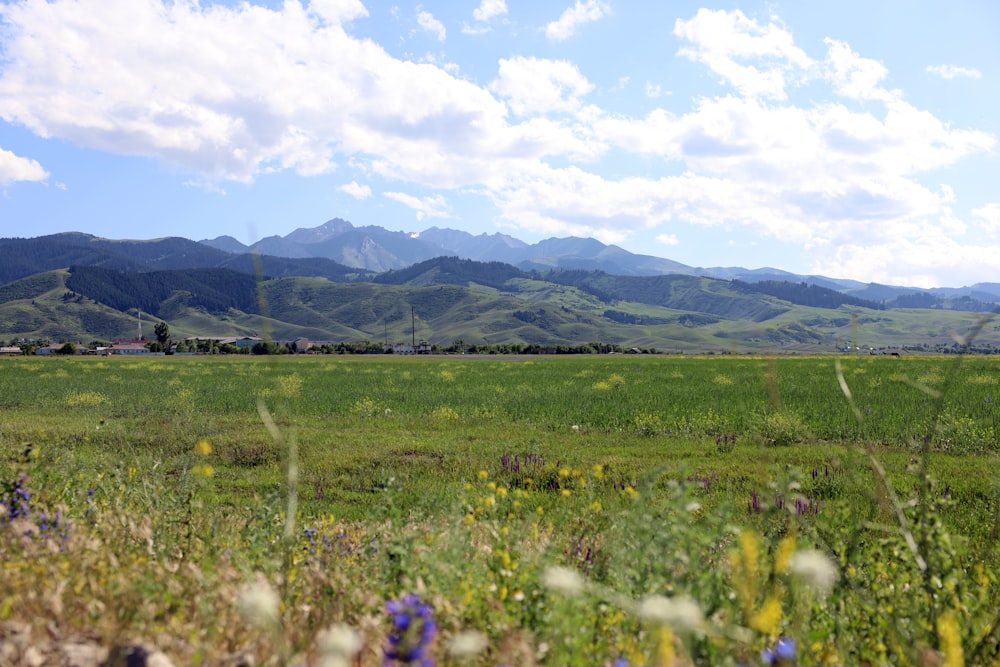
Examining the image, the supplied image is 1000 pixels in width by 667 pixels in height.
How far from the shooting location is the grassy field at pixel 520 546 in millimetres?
3146

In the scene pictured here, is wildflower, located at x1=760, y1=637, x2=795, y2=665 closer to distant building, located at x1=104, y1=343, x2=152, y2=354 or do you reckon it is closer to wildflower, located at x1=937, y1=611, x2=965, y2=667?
wildflower, located at x1=937, y1=611, x2=965, y2=667

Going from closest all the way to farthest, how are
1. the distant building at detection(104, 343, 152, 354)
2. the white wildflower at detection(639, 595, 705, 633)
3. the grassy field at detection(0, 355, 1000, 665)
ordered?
the white wildflower at detection(639, 595, 705, 633) → the grassy field at detection(0, 355, 1000, 665) → the distant building at detection(104, 343, 152, 354)

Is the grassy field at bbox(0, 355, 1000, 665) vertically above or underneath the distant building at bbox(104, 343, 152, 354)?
above

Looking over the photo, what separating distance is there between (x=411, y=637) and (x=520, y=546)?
7.52 ft

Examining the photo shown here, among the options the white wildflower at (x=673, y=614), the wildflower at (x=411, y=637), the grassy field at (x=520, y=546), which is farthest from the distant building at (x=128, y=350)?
the white wildflower at (x=673, y=614)

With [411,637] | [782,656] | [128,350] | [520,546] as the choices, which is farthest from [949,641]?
[128,350]

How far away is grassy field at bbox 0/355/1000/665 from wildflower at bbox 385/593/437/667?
0.02m

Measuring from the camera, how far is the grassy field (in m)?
3.15

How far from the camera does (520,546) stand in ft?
15.7

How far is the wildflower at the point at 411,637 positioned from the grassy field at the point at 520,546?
0.05 feet

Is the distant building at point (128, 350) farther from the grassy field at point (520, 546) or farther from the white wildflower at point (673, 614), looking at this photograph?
the white wildflower at point (673, 614)

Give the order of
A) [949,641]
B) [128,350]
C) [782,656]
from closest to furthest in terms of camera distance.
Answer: [782,656] → [949,641] → [128,350]

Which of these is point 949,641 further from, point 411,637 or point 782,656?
point 411,637

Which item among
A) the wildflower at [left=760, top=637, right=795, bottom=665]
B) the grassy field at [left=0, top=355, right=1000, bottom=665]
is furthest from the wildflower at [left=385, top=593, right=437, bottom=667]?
the wildflower at [left=760, top=637, right=795, bottom=665]
